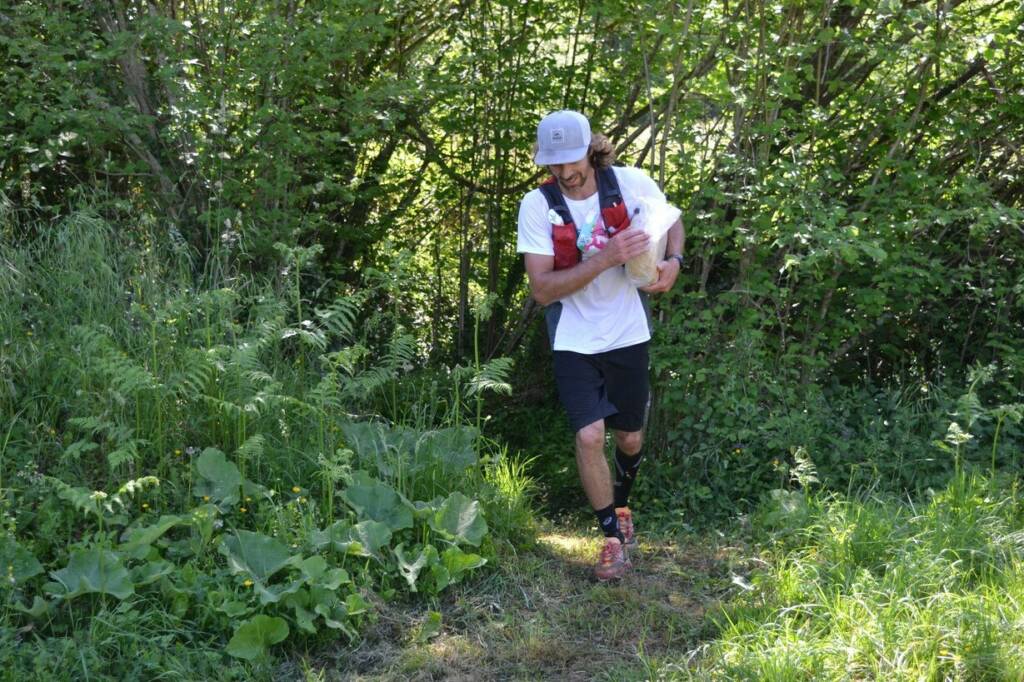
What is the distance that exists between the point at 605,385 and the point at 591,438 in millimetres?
319

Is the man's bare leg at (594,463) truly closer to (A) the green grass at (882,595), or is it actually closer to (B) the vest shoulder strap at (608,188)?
(A) the green grass at (882,595)

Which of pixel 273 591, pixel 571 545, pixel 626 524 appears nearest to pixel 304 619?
pixel 273 591

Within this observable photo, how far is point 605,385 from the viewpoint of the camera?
517 cm

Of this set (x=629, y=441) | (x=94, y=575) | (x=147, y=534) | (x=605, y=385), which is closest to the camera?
(x=94, y=575)

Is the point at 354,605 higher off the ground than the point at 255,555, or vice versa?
the point at 255,555

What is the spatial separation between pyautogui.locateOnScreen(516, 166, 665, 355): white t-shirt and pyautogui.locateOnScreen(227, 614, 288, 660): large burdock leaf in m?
1.70

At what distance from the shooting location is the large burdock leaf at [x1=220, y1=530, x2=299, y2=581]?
4.45 m

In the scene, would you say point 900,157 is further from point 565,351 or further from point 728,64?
point 565,351

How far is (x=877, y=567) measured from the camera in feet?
15.1

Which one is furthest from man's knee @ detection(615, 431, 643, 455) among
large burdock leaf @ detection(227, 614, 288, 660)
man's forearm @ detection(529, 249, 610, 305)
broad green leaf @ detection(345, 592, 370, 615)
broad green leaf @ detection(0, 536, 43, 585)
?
broad green leaf @ detection(0, 536, 43, 585)

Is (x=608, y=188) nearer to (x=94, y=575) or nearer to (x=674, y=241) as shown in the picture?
(x=674, y=241)

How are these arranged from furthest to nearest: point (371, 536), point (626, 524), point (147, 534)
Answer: point (626, 524) → point (371, 536) → point (147, 534)

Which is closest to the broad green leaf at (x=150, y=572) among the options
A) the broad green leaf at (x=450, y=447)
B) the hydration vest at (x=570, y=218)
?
the broad green leaf at (x=450, y=447)

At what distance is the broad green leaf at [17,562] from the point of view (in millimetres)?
4273
